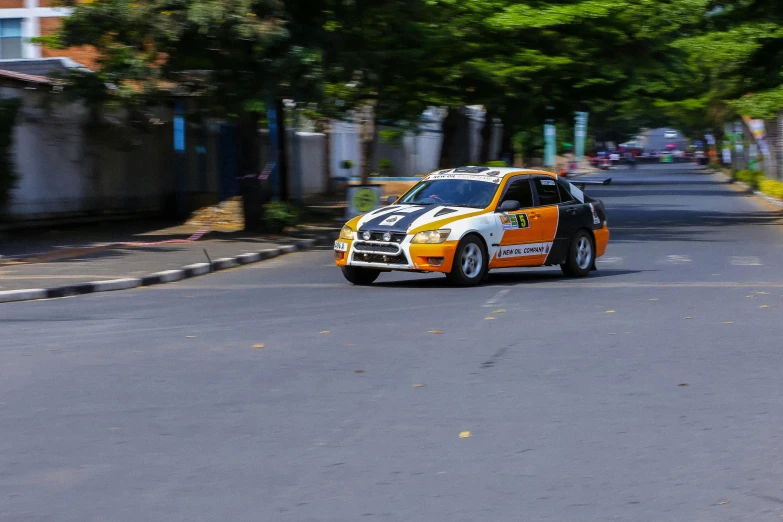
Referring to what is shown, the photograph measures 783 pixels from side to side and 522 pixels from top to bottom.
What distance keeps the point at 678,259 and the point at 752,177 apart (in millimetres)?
36961

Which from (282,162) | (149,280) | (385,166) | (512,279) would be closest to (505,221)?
(512,279)

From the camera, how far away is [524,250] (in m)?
15.8

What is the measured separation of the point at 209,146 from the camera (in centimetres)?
3203

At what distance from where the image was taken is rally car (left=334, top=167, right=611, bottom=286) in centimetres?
1471

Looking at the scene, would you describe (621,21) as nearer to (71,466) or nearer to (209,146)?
(209,146)

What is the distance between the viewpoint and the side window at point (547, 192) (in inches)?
645

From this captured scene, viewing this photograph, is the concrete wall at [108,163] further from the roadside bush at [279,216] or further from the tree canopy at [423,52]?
the roadside bush at [279,216]

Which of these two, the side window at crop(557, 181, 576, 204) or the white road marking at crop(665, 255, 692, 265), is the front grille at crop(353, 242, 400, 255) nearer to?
the side window at crop(557, 181, 576, 204)

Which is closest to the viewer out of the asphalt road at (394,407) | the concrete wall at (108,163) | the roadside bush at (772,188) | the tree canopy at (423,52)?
the asphalt road at (394,407)

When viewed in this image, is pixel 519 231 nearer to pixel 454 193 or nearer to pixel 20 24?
pixel 454 193

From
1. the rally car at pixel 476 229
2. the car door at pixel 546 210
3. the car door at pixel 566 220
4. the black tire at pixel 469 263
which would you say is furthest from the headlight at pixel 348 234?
the car door at pixel 566 220

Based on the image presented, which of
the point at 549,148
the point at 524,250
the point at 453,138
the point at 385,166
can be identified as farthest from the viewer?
the point at 549,148

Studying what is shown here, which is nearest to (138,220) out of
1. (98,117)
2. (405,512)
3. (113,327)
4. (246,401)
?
(98,117)

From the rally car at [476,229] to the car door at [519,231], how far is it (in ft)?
0.04
